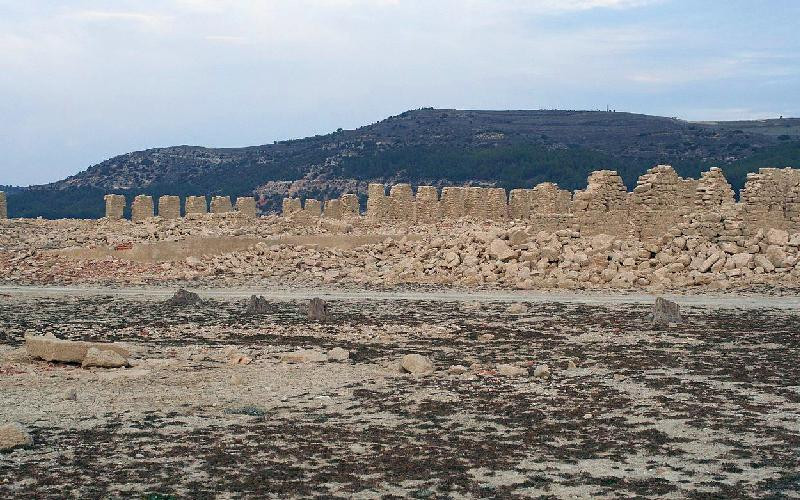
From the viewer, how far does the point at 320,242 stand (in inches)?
1377

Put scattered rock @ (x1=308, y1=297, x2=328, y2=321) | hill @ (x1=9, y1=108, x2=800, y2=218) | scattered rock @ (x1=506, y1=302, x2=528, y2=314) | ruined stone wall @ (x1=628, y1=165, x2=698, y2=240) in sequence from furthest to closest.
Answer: hill @ (x1=9, y1=108, x2=800, y2=218)
ruined stone wall @ (x1=628, y1=165, x2=698, y2=240)
scattered rock @ (x1=506, y1=302, x2=528, y2=314)
scattered rock @ (x1=308, y1=297, x2=328, y2=321)

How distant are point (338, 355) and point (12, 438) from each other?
5877 millimetres

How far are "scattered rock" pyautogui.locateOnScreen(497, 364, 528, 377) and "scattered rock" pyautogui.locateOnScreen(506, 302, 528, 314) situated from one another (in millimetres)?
6940

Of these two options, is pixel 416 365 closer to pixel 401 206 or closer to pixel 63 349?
pixel 63 349

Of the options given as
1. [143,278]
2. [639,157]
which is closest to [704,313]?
[143,278]

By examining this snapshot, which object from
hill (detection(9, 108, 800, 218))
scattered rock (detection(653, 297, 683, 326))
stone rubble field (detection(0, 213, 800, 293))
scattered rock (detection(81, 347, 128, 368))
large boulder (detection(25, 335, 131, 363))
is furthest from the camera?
hill (detection(9, 108, 800, 218))

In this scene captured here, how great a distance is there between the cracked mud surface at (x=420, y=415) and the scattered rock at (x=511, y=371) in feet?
0.51

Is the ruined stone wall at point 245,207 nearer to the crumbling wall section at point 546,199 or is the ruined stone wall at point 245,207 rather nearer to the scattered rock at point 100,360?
the crumbling wall section at point 546,199

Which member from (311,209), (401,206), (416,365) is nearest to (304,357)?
(416,365)

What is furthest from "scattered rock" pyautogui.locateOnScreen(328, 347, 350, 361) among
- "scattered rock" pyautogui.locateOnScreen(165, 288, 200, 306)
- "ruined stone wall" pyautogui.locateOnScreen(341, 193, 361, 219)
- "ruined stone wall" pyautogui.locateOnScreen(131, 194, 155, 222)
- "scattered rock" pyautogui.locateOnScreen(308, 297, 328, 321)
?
"ruined stone wall" pyautogui.locateOnScreen(341, 193, 361, 219)

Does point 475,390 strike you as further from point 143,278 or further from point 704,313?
point 143,278

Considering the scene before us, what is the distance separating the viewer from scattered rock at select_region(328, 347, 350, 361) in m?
14.5

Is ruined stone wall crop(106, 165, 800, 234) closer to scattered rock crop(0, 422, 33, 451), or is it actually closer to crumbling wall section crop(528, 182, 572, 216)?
crumbling wall section crop(528, 182, 572, 216)

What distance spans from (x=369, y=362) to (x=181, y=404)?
341cm
